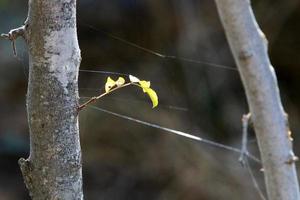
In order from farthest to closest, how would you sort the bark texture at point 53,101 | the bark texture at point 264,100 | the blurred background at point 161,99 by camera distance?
the blurred background at point 161,99, the bark texture at point 264,100, the bark texture at point 53,101

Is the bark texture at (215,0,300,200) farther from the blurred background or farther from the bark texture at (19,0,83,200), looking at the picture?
the blurred background

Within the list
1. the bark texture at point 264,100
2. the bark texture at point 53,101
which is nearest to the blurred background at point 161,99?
the bark texture at point 264,100

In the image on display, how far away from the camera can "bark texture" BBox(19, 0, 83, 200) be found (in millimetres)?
500

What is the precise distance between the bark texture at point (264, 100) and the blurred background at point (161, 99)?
1.47m

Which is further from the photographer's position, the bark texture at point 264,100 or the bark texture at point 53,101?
the bark texture at point 264,100

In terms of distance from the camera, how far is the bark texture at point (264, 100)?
0.80 metres

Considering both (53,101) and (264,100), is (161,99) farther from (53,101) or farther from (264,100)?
(53,101)

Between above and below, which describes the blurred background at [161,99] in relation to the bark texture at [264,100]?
above

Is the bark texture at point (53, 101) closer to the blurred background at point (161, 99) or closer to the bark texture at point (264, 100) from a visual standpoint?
the bark texture at point (264, 100)

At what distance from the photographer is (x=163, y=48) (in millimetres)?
2471

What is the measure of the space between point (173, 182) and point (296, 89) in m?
0.73

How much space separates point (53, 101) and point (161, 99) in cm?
194

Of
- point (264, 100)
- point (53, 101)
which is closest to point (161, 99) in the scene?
point (264, 100)

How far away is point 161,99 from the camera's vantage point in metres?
2.44
